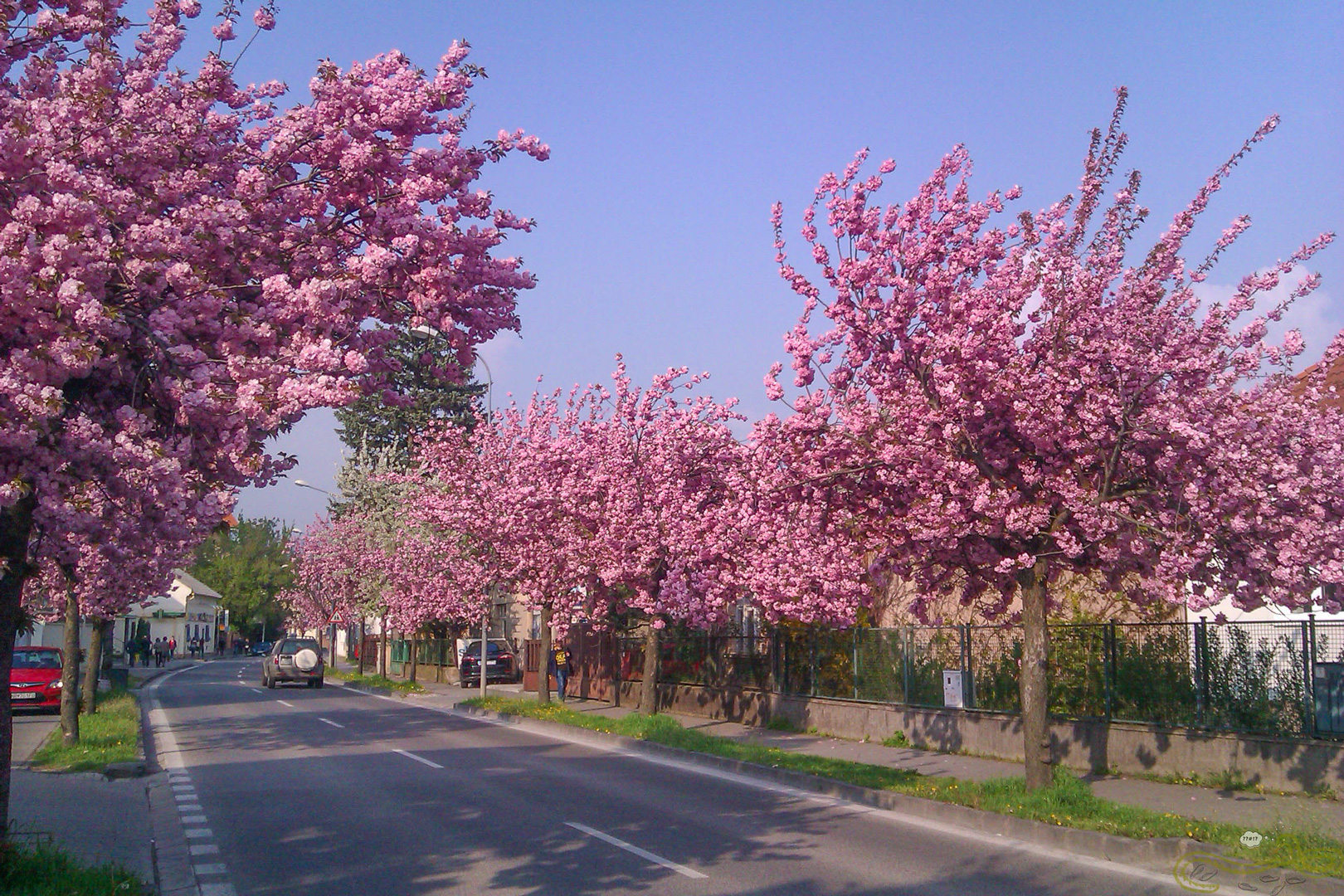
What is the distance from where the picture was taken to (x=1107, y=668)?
16625mm

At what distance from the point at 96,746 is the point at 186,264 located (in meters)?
13.7

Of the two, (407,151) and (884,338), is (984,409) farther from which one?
(407,151)

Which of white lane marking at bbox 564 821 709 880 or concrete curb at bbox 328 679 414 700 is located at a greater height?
white lane marking at bbox 564 821 709 880

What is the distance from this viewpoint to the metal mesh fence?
14.2 metres

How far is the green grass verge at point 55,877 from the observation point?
763 centimetres

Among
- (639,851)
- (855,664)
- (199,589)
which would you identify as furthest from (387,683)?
(199,589)

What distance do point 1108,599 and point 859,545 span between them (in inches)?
370

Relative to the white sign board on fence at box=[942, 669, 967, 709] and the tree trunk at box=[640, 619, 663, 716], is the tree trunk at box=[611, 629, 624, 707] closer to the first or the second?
the tree trunk at box=[640, 619, 663, 716]

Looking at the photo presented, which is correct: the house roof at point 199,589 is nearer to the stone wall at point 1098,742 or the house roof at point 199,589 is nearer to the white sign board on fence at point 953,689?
the stone wall at point 1098,742

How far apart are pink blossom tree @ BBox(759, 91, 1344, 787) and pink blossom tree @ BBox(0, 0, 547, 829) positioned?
521 centimetres

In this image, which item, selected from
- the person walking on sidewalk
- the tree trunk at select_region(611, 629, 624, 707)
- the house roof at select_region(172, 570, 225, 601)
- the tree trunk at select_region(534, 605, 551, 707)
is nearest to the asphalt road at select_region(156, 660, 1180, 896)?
the tree trunk at select_region(534, 605, 551, 707)

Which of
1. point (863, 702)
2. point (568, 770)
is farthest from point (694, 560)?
point (568, 770)

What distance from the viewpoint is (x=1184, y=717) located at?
1537cm

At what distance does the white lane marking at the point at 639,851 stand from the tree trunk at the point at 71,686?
10674mm
